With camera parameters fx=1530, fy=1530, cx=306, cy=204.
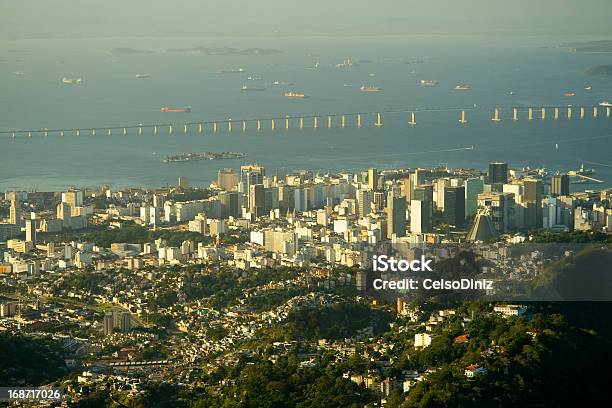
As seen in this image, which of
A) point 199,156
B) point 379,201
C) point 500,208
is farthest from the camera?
point 199,156

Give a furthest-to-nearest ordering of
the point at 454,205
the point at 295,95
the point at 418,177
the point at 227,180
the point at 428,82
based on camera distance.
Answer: the point at 428,82, the point at 295,95, the point at 227,180, the point at 418,177, the point at 454,205

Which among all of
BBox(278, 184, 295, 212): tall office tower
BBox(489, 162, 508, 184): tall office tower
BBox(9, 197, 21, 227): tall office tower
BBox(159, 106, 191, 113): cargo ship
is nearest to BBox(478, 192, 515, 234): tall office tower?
BBox(489, 162, 508, 184): tall office tower

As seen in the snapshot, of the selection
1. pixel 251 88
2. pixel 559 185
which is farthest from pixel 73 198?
pixel 251 88

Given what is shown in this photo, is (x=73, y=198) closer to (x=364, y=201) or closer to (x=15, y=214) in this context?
(x=15, y=214)

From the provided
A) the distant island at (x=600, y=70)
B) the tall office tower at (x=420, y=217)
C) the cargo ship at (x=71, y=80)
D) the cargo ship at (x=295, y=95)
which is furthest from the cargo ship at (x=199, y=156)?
the cargo ship at (x=71, y=80)

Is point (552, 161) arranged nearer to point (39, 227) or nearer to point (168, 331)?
point (39, 227)

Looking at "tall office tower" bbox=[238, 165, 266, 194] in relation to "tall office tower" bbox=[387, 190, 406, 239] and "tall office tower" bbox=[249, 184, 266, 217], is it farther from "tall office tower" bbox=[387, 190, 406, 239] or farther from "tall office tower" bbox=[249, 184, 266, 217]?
"tall office tower" bbox=[387, 190, 406, 239]
